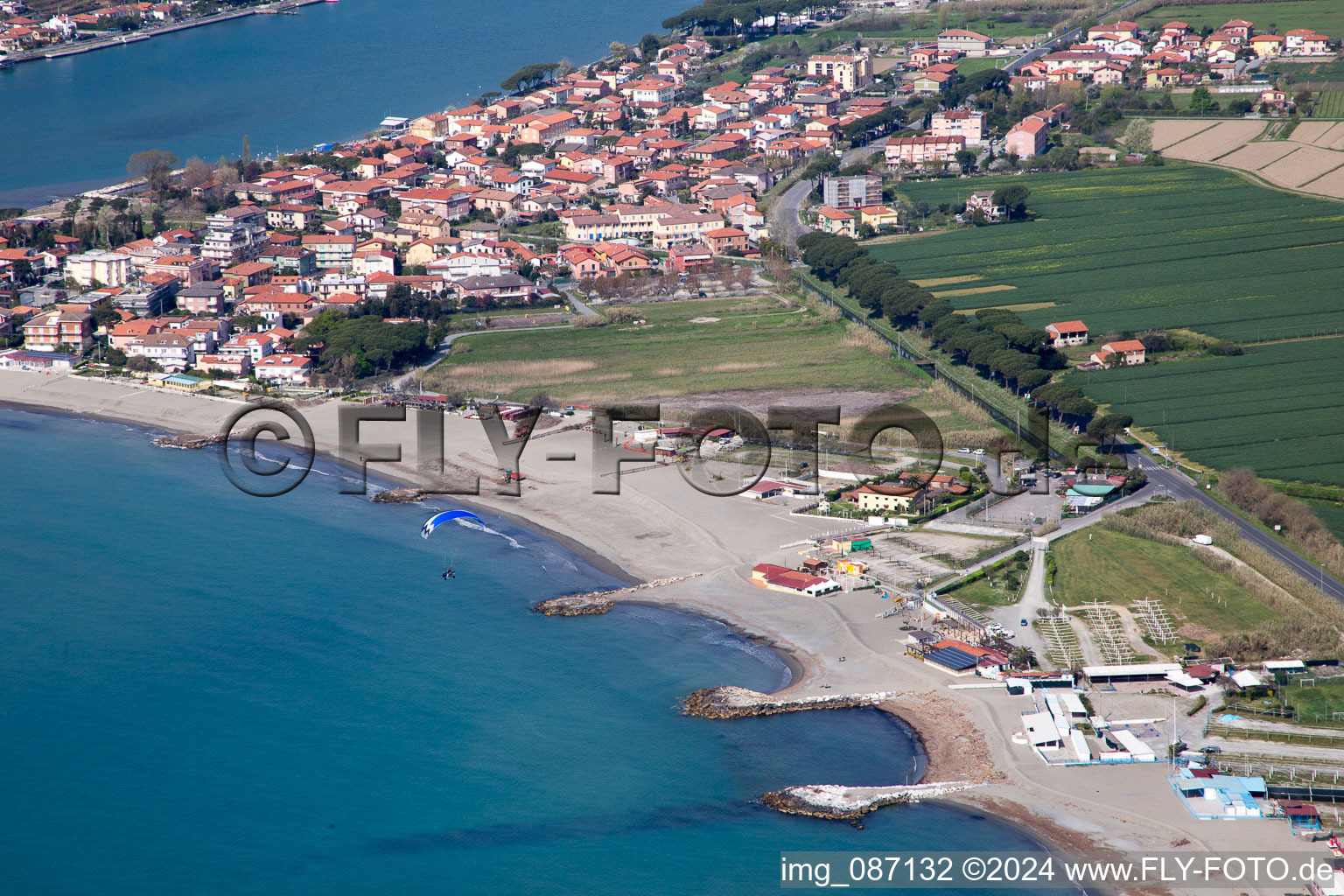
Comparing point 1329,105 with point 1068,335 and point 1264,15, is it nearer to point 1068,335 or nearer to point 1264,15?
point 1264,15

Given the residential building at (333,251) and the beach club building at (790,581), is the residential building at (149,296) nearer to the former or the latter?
the residential building at (333,251)

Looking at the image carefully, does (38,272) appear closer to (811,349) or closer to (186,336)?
(186,336)

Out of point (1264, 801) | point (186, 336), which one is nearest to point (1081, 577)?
point (1264, 801)

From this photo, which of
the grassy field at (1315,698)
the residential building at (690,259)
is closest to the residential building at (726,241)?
the residential building at (690,259)

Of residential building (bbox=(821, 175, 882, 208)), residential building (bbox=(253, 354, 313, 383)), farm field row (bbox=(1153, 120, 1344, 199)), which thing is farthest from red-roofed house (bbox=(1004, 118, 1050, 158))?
residential building (bbox=(253, 354, 313, 383))

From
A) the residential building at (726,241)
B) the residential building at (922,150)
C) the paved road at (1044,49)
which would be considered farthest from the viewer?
the paved road at (1044,49)
